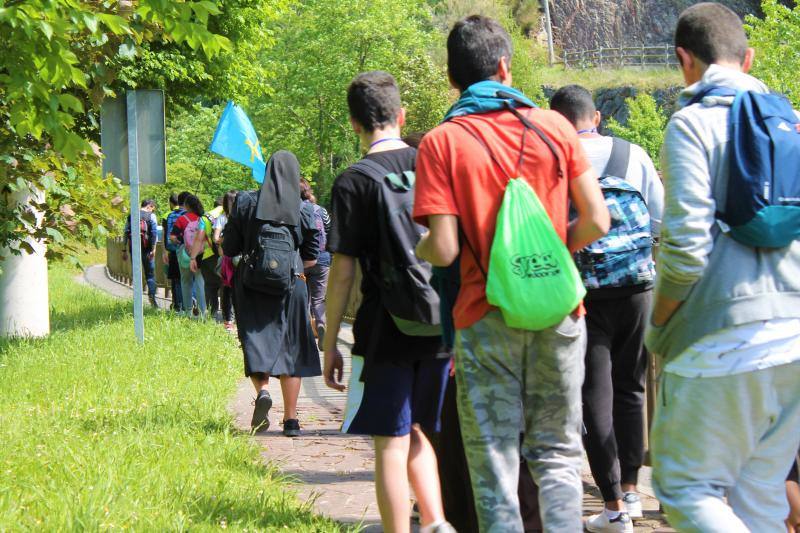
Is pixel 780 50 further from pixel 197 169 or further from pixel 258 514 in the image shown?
pixel 258 514

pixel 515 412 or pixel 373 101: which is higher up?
pixel 373 101

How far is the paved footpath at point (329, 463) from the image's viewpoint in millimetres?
5434

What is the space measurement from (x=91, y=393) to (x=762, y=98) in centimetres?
625

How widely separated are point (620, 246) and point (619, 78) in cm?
6933

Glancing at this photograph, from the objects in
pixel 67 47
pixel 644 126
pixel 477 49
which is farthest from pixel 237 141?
pixel 644 126

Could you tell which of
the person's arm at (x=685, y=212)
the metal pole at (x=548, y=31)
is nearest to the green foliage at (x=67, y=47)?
the person's arm at (x=685, y=212)

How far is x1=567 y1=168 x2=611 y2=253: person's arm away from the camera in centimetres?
350

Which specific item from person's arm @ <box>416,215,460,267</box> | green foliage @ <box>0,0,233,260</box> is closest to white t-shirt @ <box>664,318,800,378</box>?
person's arm @ <box>416,215,460,267</box>

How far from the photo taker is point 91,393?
8406mm

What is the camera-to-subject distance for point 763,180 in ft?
10.4

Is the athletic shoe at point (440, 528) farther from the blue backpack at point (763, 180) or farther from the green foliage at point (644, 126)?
the green foliage at point (644, 126)

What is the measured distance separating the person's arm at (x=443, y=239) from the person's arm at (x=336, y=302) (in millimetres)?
899

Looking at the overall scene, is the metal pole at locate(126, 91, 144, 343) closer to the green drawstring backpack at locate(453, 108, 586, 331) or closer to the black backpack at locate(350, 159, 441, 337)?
the black backpack at locate(350, 159, 441, 337)

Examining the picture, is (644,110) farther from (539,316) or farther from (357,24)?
(539,316)
